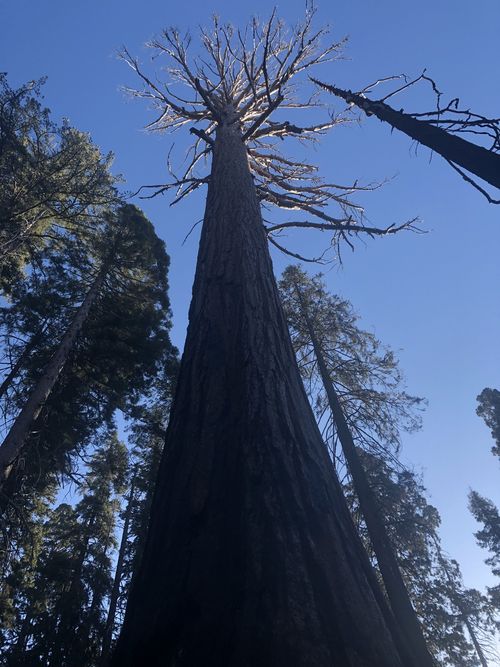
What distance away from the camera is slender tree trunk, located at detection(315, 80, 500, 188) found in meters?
2.90

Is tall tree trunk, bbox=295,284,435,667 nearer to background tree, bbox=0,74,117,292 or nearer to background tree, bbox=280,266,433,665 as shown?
background tree, bbox=280,266,433,665

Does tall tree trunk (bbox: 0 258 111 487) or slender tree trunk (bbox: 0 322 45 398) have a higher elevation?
slender tree trunk (bbox: 0 322 45 398)

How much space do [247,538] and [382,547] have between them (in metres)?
9.12

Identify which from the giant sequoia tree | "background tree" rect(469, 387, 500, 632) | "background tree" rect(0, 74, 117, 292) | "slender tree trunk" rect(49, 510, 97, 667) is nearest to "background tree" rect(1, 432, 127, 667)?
"slender tree trunk" rect(49, 510, 97, 667)

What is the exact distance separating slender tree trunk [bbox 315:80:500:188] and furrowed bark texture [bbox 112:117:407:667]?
1898mm

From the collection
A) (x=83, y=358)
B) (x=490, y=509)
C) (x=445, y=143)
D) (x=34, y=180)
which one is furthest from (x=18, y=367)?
(x=490, y=509)

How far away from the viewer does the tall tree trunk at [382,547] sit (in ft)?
27.0

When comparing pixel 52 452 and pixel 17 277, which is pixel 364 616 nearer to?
pixel 52 452

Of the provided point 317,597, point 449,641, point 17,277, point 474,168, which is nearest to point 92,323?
point 17,277

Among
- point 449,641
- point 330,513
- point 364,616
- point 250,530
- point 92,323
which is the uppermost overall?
point 92,323

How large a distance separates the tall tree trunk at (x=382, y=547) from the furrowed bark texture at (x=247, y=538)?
7.60 m

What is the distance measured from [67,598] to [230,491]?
626 inches

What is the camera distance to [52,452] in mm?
10766

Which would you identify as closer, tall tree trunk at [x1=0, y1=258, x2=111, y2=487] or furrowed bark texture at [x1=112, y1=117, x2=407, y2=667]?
furrowed bark texture at [x1=112, y1=117, x2=407, y2=667]
